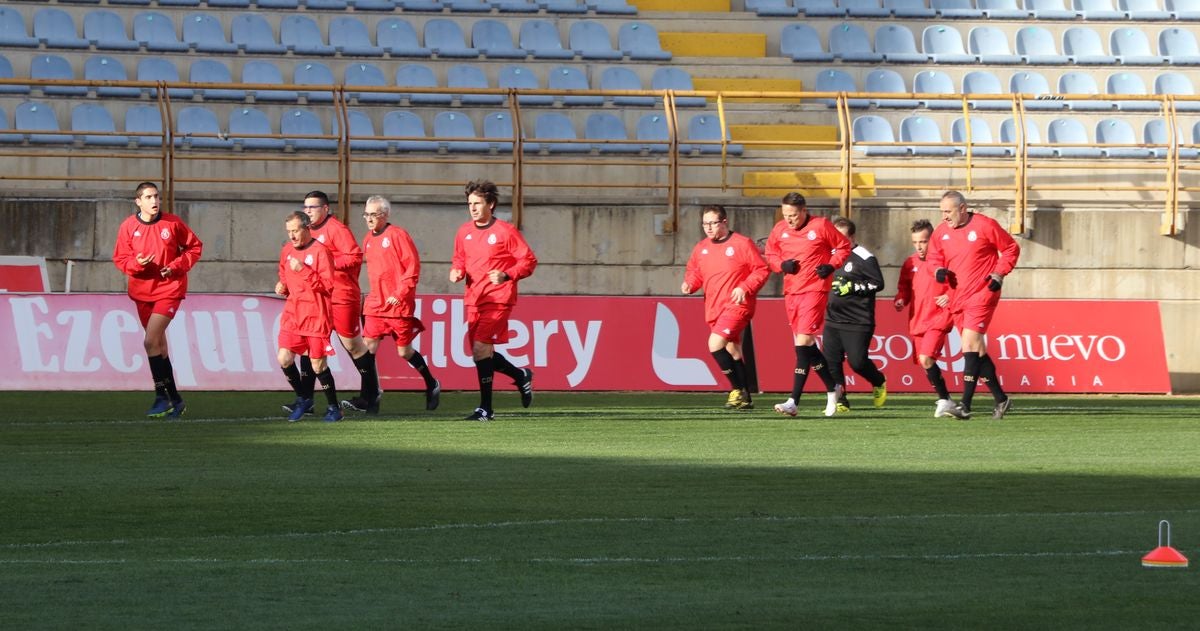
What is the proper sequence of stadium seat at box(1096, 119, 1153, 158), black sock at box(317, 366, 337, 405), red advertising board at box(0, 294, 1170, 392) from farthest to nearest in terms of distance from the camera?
stadium seat at box(1096, 119, 1153, 158) → red advertising board at box(0, 294, 1170, 392) → black sock at box(317, 366, 337, 405)

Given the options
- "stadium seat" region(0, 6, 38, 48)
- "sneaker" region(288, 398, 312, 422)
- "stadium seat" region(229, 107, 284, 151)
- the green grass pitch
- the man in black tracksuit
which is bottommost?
the green grass pitch

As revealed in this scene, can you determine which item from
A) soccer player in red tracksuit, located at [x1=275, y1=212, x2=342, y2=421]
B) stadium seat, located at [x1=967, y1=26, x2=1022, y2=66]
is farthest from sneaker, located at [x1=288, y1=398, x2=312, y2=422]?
stadium seat, located at [x1=967, y1=26, x2=1022, y2=66]

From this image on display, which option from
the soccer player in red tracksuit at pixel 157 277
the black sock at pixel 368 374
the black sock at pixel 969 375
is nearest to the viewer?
the soccer player in red tracksuit at pixel 157 277

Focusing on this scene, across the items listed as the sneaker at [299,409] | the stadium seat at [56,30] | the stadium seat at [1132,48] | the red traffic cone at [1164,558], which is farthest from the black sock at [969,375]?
the stadium seat at [56,30]

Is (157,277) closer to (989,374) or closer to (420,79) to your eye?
(989,374)

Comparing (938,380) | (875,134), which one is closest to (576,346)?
(938,380)

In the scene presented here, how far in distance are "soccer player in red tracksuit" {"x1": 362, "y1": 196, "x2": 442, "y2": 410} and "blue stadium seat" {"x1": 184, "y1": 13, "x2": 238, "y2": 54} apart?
11.0 meters

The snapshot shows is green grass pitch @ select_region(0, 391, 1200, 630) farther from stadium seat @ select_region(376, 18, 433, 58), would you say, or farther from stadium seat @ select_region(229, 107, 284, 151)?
stadium seat @ select_region(376, 18, 433, 58)

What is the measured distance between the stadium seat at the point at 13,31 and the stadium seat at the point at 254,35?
2894 mm

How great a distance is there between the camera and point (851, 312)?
53.8 ft

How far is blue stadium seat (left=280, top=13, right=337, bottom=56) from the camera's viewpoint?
26.0m

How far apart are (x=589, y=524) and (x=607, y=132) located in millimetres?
17208

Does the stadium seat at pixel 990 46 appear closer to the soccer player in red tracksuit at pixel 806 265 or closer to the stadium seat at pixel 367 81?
the stadium seat at pixel 367 81

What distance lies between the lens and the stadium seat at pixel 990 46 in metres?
27.5
